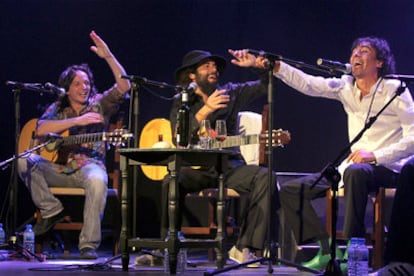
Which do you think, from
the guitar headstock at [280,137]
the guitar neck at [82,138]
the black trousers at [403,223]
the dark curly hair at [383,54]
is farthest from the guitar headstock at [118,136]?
the black trousers at [403,223]

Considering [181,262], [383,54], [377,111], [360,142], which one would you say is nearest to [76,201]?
[181,262]

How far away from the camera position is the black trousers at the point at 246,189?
15.3 ft

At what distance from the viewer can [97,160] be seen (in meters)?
5.78

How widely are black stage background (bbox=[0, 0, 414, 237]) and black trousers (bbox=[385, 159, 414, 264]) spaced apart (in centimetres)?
288

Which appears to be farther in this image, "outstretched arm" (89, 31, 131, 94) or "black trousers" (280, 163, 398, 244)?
"outstretched arm" (89, 31, 131, 94)

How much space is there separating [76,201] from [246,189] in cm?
183

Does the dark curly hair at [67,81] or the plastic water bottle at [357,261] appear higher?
the dark curly hair at [67,81]

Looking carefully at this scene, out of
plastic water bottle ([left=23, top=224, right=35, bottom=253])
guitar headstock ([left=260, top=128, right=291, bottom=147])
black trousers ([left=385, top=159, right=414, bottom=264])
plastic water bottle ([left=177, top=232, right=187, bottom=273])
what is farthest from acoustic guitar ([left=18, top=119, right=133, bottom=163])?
black trousers ([left=385, top=159, right=414, bottom=264])

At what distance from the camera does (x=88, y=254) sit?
17.5ft

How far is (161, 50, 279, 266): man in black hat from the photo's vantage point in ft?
15.5

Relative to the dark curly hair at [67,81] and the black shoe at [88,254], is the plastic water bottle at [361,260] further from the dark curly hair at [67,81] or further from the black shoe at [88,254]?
the dark curly hair at [67,81]

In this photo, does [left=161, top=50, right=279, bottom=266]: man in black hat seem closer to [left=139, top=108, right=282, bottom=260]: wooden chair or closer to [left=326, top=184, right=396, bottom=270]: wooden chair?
[left=139, top=108, right=282, bottom=260]: wooden chair

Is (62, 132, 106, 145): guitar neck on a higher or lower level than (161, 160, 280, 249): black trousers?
higher

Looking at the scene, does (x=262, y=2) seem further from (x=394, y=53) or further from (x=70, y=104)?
(x=70, y=104)
